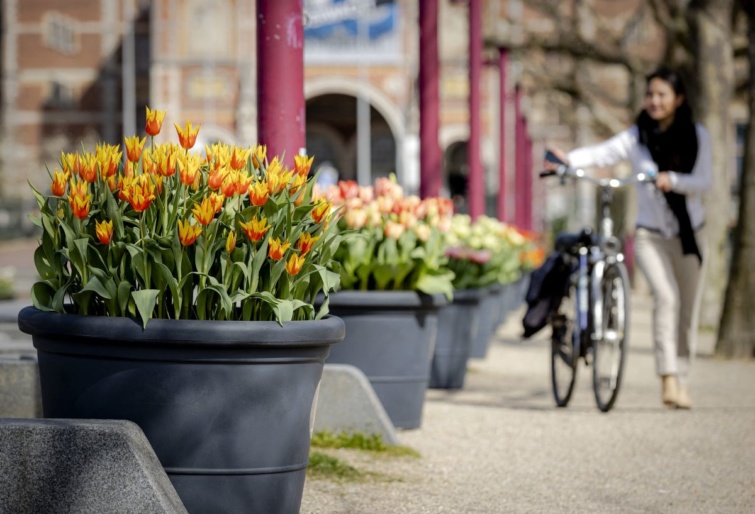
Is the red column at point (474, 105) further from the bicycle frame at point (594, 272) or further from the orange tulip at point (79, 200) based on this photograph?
the orange tulip at point (79, 200)

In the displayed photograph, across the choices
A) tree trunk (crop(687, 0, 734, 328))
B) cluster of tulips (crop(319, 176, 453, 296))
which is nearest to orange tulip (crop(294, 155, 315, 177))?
cluster of tulips (crop(319, 176, 453, 296))

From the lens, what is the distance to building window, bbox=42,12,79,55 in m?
67.6

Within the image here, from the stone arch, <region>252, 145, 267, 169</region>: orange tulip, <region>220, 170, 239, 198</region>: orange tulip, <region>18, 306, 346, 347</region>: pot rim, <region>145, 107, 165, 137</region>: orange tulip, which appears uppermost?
the stone arch

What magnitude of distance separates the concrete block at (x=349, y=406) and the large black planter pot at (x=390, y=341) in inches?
20.1

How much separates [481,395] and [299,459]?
4.96 metres

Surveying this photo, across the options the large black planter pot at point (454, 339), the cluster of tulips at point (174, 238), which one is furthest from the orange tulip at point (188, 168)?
the large black planter pot at point (454, 339)

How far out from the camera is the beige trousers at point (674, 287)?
780 centimetres

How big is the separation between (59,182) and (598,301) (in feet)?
13.8

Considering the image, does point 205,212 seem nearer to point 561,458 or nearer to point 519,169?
point 561,458

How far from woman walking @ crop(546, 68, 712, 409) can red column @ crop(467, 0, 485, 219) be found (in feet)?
23.5

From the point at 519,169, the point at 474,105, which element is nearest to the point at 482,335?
the point at 474,105

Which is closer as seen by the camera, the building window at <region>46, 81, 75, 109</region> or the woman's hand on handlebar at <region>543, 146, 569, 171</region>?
the woman's hand on handlebar at <region>543, 146, 569, 171</region>

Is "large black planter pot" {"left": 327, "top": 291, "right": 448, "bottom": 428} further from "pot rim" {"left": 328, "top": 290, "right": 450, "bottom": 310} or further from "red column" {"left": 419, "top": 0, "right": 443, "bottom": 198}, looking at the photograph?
"red column" {"left": 419, "top": 0, "right": 443, "bottom": 198}

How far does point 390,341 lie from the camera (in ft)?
21.6
